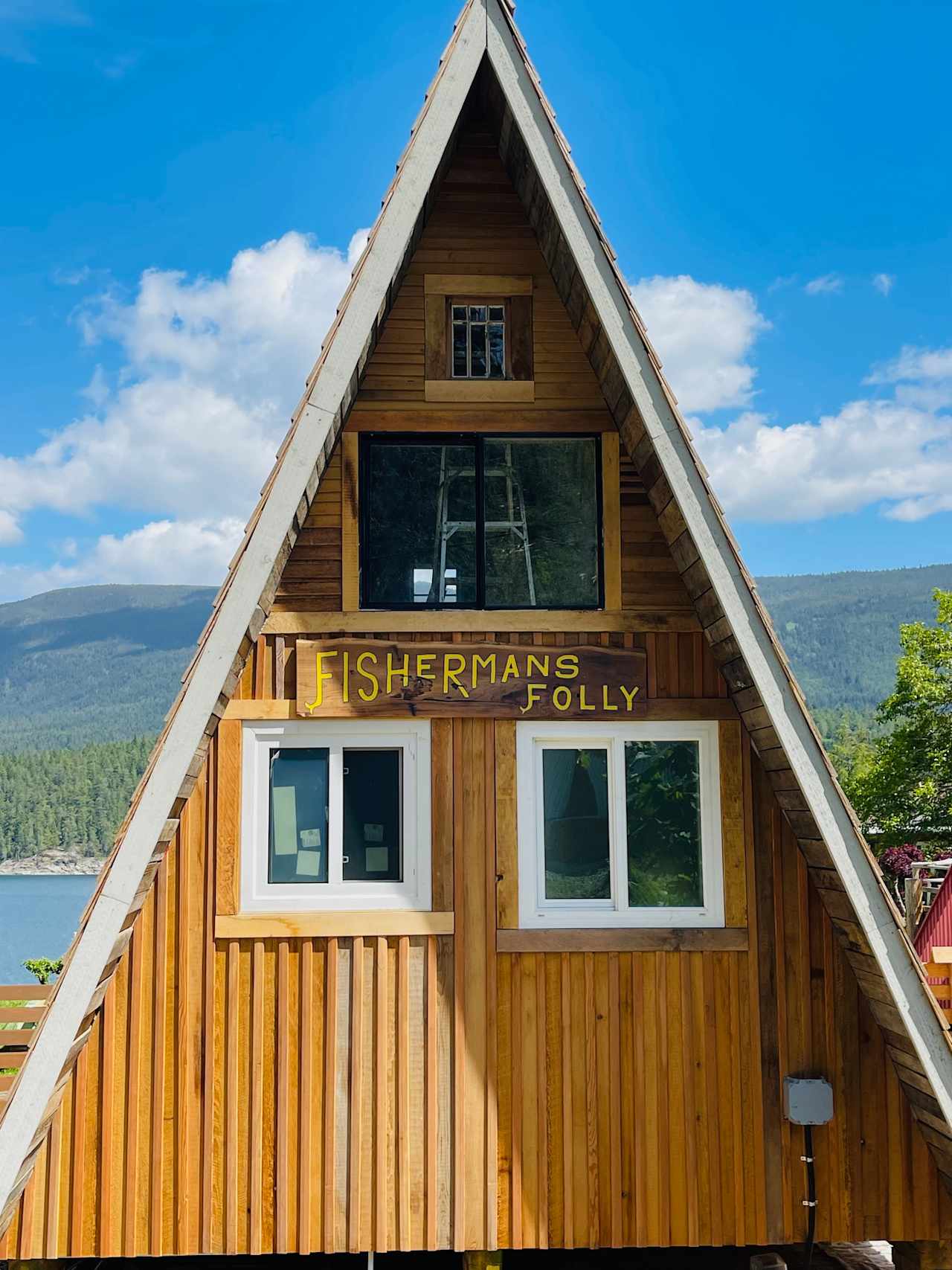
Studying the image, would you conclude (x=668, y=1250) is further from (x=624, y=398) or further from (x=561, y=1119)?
(x=624, y=398)

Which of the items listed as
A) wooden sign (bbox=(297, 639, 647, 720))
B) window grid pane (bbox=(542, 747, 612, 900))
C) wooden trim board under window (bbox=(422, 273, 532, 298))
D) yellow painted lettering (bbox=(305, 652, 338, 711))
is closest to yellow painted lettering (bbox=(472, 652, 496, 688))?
A: wooden sign (bbox=(297, 639, 647, 720))

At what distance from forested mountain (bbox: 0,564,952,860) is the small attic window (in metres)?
42.5

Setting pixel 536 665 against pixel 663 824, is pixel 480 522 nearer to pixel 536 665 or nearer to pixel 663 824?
pixel 536 665

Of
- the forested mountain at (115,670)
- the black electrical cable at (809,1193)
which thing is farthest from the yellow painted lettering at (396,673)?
the forested mountain at (115,670)

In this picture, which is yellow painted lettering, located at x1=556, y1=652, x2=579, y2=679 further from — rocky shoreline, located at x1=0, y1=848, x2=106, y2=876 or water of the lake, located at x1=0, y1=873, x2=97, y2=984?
rocky shoreline, located at x1=0, y1=848, x2=106, y2=876

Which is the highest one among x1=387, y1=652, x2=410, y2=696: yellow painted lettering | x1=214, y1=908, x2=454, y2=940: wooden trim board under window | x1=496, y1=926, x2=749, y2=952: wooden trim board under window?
x1=387, y1=652, x2=410, y2=696: yellow painted lettering

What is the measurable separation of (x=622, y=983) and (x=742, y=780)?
1374 mm

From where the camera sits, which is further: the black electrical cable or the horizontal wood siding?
the horizontal wood siding

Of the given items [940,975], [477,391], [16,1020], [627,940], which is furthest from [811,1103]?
[477,391]

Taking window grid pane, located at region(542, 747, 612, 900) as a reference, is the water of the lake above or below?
below

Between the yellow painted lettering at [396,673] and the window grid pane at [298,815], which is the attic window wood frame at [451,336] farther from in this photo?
the window grid pane at [298,815]

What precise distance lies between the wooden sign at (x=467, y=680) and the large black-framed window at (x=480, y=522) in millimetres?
312

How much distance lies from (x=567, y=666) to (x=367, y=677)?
1.18 metres

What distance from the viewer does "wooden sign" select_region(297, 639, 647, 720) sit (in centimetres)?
→ 573
